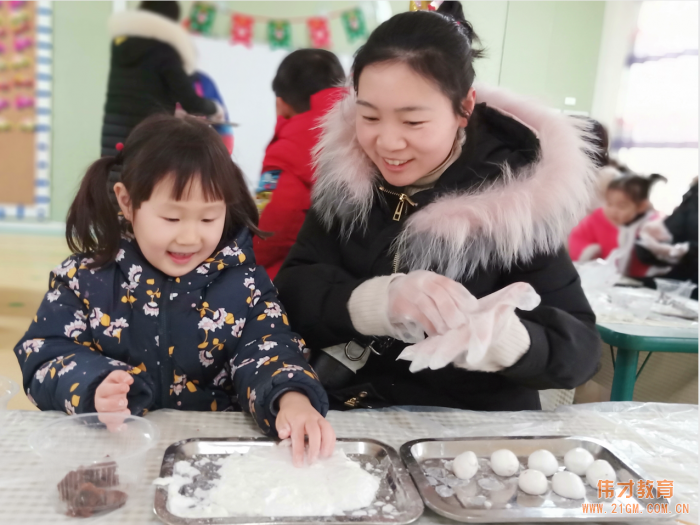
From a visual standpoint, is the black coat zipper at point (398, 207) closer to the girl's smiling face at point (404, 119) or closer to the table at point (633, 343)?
the girl's smiling face at point (404, 119)

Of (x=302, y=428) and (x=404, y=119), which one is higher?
(x=404, y=119)

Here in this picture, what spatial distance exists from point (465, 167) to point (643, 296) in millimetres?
1527

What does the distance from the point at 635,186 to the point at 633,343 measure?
85.1 inches

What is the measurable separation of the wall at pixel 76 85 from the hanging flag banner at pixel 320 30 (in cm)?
174

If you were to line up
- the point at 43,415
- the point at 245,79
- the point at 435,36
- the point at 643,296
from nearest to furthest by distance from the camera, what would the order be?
the point at 43,415, the point at 435,36, the point at 643,296, the point at 245,79

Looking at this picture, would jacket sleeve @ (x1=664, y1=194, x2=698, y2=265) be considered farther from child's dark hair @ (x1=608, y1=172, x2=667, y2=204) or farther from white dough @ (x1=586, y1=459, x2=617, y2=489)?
white dough @ (x1=586, y1=459, x2=617, y2=489)

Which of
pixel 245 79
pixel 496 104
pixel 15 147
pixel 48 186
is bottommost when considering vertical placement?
pixel 48 186

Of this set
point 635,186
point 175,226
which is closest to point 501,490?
point 175,226

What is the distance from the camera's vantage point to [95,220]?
1.12m

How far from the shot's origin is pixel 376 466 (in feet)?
2.73

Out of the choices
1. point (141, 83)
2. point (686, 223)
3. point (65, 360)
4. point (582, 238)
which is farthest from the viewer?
point (582, 238)

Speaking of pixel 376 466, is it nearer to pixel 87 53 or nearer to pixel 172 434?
pixel 172 434

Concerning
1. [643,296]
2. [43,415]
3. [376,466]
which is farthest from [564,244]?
[643,296]

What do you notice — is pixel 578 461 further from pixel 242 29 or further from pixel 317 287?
pixel 242 29
